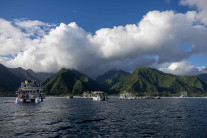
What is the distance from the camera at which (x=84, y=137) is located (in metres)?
38.7

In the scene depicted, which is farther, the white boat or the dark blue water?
the white boat

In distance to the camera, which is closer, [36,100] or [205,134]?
[205,134]

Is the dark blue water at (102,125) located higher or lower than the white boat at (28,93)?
lower

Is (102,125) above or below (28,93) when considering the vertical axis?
below

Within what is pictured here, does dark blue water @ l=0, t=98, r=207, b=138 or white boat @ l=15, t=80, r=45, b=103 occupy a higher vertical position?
white boat @ l=15, t=80, r=45, b=103

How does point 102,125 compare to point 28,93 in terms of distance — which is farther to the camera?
point 28,93

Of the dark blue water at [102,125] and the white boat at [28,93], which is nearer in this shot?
the dark blue water at [102,125]

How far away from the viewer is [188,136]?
3978 cm

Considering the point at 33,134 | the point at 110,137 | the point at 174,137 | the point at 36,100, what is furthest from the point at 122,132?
the point at 36,100

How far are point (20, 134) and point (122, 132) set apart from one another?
2587 cm

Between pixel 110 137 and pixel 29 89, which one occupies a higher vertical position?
pixel 29 89

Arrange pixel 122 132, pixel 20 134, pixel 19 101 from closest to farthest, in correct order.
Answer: pixel 20 134 < pixel 122 132 < pixel 19 101

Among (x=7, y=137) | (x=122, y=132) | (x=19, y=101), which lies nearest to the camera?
(x=7, y=137)

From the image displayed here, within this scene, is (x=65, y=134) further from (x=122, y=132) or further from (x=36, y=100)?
(x=36, y=100)
